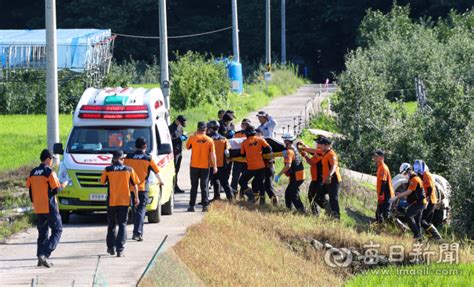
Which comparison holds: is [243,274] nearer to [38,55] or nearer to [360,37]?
[38,55]

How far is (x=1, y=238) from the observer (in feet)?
63.4

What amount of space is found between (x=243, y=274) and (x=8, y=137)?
24447mm

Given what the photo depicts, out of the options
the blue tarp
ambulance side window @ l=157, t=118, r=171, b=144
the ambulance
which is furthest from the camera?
the blue tarp

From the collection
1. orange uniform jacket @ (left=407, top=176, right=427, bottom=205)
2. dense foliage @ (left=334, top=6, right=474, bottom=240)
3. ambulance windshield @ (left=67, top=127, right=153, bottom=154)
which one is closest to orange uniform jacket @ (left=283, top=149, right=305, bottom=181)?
orange uniform jacket @ (left=407, top=176, right=427, bottom=205)

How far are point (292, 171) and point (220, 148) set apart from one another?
153 cm

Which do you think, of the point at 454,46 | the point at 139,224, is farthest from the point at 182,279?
the point at 454,46

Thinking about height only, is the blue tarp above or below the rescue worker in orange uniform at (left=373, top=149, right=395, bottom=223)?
above

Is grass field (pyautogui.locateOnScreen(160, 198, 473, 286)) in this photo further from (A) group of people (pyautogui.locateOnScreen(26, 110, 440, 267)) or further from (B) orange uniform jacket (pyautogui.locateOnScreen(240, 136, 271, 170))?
(B) orange uniform jacket (pyautogui.locateOnScreen(240, 136, 271, 170))

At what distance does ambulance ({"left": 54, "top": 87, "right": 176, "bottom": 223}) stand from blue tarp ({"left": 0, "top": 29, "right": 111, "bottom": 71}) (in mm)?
34963

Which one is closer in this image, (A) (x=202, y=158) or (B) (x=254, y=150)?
(A) (x=202, y=158)

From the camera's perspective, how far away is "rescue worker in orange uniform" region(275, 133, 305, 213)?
22.0 m

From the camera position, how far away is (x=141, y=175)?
18.6 meters

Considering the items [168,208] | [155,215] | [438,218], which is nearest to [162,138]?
[168,208]

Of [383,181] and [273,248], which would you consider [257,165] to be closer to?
[383,181]
